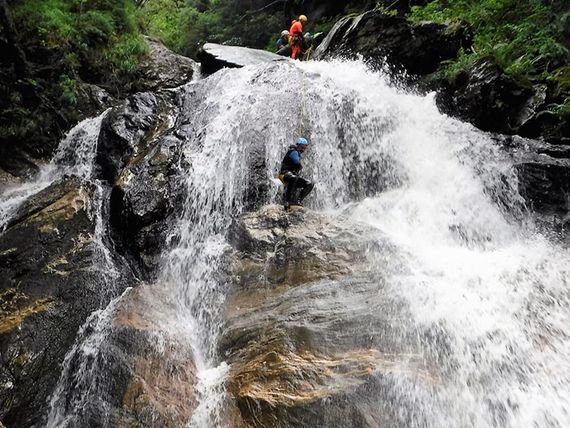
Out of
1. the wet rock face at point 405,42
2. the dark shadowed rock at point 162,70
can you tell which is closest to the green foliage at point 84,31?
the dark shadowed rock at point 162,70

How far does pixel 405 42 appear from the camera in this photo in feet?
37.8

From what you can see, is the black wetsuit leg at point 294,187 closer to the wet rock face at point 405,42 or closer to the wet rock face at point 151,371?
the wet rock face at point 151,371

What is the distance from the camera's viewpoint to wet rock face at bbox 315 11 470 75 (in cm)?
1132

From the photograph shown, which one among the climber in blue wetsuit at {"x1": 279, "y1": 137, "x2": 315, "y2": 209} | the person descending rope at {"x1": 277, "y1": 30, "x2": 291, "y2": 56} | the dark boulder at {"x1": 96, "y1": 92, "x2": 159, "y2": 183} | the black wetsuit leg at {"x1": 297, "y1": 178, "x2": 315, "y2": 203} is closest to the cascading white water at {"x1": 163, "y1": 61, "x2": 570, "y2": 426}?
the black wetsuit leg at {"x1": 297, "y1": 178, "x2": 315, "y2": 203}

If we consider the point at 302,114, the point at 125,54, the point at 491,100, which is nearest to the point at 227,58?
the point at 125,54

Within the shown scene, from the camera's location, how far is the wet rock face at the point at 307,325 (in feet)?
14.4

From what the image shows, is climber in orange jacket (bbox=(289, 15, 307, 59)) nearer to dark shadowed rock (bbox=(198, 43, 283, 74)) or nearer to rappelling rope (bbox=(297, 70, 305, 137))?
dark shadowed rock (bbox=(198, 43, 283, 74))

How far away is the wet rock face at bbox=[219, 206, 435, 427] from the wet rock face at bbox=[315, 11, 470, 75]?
22.4ft

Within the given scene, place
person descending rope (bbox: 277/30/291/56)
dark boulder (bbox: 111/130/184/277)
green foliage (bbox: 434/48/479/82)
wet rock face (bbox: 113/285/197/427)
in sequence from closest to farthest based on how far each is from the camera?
wet rock face (bbox: 113/285/197/427)
dark boulder (bbox: 111/130/184/277)
green foliage (bbox: 434/48/479/82)
person descending rope (bbox: 277/30/291/56)

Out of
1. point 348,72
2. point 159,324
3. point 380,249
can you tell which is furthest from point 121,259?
point 348,72

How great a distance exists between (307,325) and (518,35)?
923cm

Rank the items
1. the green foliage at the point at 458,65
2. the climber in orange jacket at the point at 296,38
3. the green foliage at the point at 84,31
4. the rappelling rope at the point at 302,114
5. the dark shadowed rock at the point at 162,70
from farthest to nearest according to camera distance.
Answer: the climber in orange jacket at the point at 296,38
the dark shadowed rock at the point at 162,70
the green foliage at the point at 84,31
the green foliage at the point at 458,65
the rappelling rope at the point at 302,114

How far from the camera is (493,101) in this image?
9320mm

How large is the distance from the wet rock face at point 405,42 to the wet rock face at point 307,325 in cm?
683
